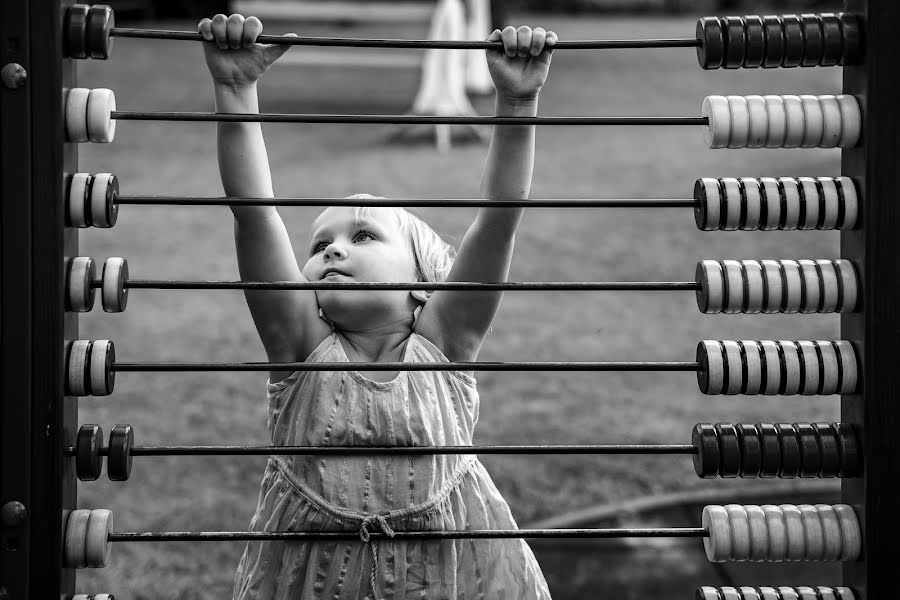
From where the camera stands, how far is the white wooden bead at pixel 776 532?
1.46 meters

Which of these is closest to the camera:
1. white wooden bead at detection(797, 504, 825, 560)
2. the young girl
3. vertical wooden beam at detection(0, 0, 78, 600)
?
vertical wooden beam at detection(0, 0, 78, 600)

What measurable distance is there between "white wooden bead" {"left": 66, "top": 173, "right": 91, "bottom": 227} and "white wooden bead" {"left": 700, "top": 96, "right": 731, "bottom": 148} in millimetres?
821

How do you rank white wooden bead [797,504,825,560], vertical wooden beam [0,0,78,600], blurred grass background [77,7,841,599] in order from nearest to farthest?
1. vertical wooden beam [0,0,78,600]
2. white wooden bead [797,504,825,560]
3. blurred grass background [77,7,841,599]

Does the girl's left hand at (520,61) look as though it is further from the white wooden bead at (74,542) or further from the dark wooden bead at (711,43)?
the white wooden bead at (74,542)

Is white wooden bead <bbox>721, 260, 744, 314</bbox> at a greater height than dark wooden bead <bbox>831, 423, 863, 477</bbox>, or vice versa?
white wooden bead <bbox>721, 260, 744, 314</bbox>

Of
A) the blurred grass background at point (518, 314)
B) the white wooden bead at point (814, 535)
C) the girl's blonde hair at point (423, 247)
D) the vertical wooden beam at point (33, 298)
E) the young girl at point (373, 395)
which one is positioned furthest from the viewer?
the blurred grass background at point (518, 314)

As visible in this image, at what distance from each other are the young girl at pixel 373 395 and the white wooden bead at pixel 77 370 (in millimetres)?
284

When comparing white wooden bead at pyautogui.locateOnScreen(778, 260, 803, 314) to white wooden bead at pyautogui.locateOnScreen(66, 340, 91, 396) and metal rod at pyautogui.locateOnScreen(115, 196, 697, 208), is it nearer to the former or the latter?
metal rod at pyautogui.locateOnScreen(115, 196, 697, 208)

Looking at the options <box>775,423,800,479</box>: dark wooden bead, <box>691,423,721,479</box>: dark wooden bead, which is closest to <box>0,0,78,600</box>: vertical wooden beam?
<box>691,423,721,479</box>: dark wooden bead

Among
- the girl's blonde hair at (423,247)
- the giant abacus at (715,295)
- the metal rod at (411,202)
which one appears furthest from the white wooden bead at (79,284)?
the girl's blonde hair at (423,247)

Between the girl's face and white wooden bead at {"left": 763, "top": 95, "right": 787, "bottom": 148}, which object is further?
the girl's face

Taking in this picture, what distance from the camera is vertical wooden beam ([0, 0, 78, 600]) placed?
4.42 feet

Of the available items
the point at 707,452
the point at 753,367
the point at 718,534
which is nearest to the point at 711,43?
the point at 753,367

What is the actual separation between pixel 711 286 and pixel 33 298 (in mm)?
879
